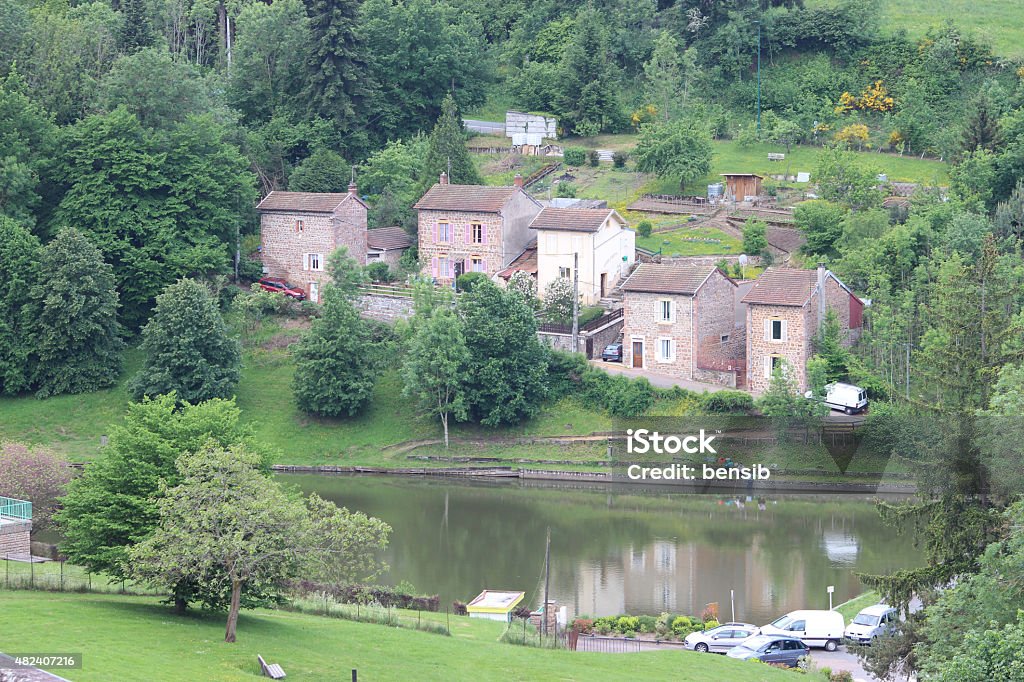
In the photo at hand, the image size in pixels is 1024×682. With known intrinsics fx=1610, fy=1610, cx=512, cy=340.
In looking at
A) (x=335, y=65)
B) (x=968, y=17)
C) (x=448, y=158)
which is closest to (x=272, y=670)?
(x=448, y=158)

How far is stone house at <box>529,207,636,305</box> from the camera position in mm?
63250

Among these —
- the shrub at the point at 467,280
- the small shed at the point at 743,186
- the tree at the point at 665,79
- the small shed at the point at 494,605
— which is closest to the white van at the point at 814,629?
the small shed at the point at 494,605

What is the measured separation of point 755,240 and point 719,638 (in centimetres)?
3083

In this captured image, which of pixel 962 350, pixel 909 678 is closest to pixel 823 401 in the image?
pixel 962 350

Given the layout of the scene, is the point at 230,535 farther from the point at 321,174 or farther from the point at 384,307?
the point at 321,174

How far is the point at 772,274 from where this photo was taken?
5825cm

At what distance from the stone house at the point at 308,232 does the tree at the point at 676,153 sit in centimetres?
1398

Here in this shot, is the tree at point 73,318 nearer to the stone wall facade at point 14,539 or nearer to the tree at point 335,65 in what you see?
the tree at point 335,65

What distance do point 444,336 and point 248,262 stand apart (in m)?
14.0

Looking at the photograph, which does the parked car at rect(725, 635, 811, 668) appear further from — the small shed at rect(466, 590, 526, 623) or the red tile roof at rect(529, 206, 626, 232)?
the red tile roof at rect(529, 206, 626, 232)

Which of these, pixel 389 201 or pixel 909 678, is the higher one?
pixel 389 201

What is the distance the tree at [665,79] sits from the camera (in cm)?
8306

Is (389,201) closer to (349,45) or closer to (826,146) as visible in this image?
(349,45)

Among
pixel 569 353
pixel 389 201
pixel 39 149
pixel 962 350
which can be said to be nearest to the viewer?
pixel 962 350
